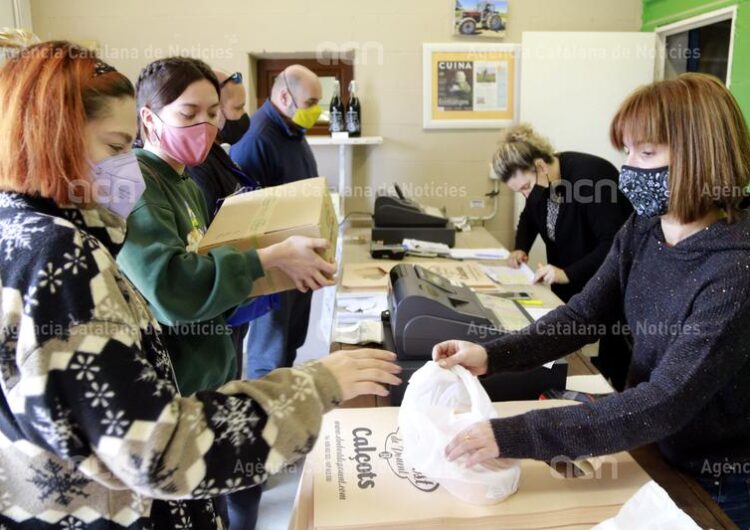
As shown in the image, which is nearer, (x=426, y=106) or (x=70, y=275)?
(x=70, y=275)

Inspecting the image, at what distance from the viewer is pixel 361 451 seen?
1146 mm

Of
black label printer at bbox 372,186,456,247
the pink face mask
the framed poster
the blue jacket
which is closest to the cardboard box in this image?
the pink face mask

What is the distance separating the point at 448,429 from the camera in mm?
1050

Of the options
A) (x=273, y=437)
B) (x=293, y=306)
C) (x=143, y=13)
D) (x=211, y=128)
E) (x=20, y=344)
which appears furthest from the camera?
(x=143, y=13)

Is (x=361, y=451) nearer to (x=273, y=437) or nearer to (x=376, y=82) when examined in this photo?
(x=273, y=437)

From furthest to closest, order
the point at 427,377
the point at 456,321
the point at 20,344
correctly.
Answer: the point at 456,321 < the point at 427,377 < the point at 20,344

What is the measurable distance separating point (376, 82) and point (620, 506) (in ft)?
11.6

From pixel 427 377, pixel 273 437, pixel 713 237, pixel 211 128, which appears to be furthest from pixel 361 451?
pixel 211 128

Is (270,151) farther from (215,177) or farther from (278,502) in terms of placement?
(278,502)

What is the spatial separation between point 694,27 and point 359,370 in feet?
12.0

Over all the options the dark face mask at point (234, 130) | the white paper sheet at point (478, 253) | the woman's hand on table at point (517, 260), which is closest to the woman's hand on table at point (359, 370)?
the woman's hand on table at point (517, 260)

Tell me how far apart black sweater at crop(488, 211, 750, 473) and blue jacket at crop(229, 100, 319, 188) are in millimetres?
1948

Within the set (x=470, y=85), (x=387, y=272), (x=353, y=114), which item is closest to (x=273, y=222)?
(x=387, y=272)

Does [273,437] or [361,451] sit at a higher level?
[273,437]
